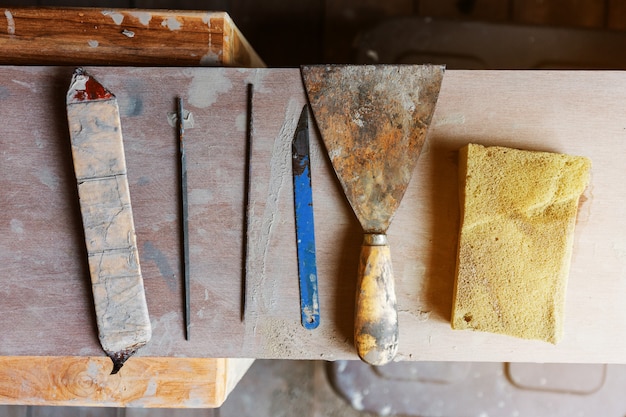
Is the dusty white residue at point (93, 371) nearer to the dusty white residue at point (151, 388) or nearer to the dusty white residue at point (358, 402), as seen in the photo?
the dusty white residue at point (151, 388)

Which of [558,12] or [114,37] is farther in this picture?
[558,12]

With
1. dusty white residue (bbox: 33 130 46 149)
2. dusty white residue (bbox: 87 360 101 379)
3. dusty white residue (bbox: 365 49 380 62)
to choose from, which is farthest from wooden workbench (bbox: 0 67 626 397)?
dusty white residue (bbox: 365 49 380 62)

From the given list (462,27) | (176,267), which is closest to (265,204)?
(176,267)

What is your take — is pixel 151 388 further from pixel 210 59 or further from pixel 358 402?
pixel 210 59

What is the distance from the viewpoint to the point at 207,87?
0.78 m

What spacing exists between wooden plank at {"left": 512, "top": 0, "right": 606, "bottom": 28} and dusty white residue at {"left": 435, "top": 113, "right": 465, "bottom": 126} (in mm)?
471

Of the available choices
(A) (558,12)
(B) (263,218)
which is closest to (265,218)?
(B) (263,218)

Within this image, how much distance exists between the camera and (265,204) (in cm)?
79

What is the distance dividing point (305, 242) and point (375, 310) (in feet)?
0.50

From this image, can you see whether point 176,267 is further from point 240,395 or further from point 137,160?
point 240,395

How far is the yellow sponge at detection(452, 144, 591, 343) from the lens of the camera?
0.75m

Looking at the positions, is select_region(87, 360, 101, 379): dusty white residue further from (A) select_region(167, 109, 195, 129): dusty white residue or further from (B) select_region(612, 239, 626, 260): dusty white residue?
(B) select_region(612, 239, 626, 260): dusty white residue

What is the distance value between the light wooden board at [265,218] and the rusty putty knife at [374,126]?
0.10 ft

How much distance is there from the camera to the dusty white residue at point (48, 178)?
2.59 feet
